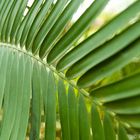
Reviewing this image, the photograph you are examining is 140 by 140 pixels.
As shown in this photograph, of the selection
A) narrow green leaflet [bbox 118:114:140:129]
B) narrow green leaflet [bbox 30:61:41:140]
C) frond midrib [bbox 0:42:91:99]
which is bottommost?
narrow green leaflet [bbox 118:114:140:129]

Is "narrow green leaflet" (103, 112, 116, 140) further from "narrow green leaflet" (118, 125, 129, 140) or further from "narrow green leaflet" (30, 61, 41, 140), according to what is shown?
"narrow green leaflet" (30, 61, 41, 140)

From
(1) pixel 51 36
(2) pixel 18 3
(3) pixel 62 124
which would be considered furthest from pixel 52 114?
(2) pixel 18 3

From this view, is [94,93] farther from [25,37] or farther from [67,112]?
[25,37]

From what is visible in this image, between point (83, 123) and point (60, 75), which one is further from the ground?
point (60, 75)

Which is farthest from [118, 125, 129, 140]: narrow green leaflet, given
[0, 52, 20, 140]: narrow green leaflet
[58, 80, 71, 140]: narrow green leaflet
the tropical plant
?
[0, 52, 20, 140]: narrow green leaflet

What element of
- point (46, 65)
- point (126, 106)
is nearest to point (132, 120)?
point (126, 106)

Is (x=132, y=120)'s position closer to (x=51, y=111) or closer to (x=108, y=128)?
(x=108, y=128)

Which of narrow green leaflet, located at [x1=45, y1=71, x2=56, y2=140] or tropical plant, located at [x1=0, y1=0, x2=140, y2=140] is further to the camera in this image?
narrow green leaflet, located at [x1=45, y1=71, x2=56, y2=140]

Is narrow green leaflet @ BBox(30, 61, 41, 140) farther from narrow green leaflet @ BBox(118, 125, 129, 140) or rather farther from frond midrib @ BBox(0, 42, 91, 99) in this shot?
narrow green leaflet @ BBox(118, 125, 129, 140)

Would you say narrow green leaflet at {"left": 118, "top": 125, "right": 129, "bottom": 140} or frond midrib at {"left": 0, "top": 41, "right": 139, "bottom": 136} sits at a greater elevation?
frond midrib at {"left": 0, "top": 41, "right": 139, "bottom": 136}
